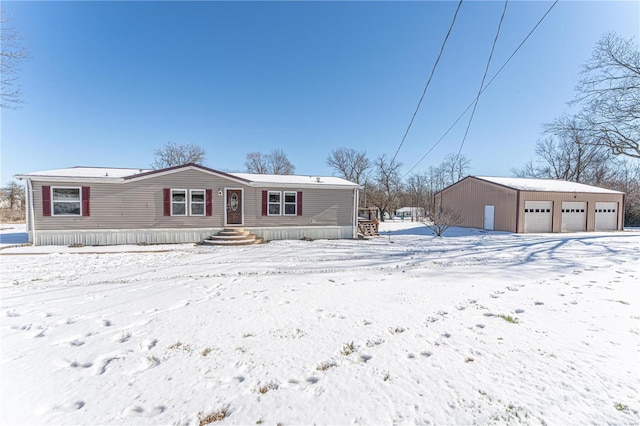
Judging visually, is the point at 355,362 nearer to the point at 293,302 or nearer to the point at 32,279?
the point at 293,302

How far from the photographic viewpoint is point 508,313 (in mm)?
A: 3969

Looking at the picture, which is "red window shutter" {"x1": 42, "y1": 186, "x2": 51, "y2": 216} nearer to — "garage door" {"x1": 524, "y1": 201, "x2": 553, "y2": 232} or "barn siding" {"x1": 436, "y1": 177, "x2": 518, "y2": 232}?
"barn siding" {"x1": 436, "y1": 177, "x2": 518, "y2": 232}

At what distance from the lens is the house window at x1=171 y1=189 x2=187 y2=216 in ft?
38.7

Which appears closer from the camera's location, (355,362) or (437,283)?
(355,362)

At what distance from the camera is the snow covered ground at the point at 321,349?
2.08m

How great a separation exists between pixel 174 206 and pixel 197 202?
97 cm

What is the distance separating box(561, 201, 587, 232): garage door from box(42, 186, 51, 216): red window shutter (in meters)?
28.5

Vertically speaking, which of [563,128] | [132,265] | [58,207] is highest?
[563,128]

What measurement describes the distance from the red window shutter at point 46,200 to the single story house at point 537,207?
79.2 feet

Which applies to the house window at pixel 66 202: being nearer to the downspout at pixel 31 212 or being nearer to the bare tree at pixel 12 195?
the downspout at pixel 31 212

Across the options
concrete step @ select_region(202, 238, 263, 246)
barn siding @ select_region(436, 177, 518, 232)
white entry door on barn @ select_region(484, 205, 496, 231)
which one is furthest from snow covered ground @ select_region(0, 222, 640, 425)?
white entry door on barn @ select_region(484, 205, 496, 231)

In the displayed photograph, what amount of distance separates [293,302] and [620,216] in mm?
27358

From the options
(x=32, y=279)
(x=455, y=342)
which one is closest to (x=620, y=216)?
(x=455, y=342)

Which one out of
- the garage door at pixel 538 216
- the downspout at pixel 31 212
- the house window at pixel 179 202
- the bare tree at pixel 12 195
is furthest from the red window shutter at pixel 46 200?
the garage door at pixel 538 216
